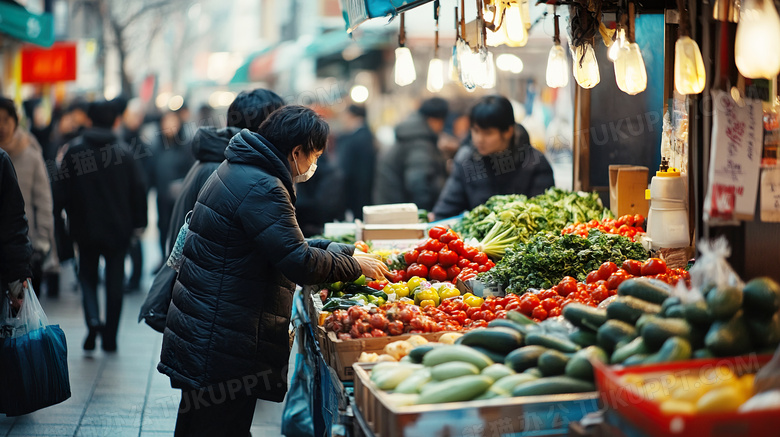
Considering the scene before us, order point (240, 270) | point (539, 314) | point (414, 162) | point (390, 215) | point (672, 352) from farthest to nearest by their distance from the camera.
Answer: point (414, 162) < point (390, 215) < point (539, 314) < point (240, 270) < point (672, 352)

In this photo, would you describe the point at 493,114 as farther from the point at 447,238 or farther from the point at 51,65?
the point at 51,65

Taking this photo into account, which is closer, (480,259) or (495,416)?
(495,416)

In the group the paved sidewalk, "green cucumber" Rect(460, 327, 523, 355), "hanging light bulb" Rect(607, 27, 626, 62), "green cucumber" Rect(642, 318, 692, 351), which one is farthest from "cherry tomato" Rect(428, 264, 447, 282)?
"green cucumber" Rect(642, 318, 692, 351)

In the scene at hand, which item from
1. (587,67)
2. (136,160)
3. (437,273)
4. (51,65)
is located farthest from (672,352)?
(51,65)

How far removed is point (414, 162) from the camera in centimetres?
1062

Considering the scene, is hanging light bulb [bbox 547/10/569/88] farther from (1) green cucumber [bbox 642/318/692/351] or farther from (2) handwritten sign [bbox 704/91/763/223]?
(1) green cucumber [bbox 642/318/692/351]

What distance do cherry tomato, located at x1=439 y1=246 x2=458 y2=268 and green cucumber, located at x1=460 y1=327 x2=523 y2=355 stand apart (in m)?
2.21

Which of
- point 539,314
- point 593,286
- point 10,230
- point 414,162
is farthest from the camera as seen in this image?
point 414,162

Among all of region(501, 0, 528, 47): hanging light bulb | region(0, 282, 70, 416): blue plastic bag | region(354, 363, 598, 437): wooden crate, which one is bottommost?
region(0, 282, 70, 416): blue plastic bag

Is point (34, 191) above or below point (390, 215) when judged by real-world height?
above

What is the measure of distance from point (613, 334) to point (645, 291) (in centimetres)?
39

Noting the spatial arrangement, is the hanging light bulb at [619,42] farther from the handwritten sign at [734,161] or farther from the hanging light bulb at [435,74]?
the hanging light bulb at [435,74]

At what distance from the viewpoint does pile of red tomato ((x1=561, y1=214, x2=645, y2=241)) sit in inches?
221

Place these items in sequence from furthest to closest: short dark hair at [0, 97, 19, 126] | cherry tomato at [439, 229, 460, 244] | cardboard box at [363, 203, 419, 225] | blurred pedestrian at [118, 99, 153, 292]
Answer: blurred pedestrian at [118, 99, 153, 292]
short dark hair at [0, 97, 19, 126]
cardboard box at [363, 203, 419, 225]
cherry tomato at [439, 229, 460, 244]
